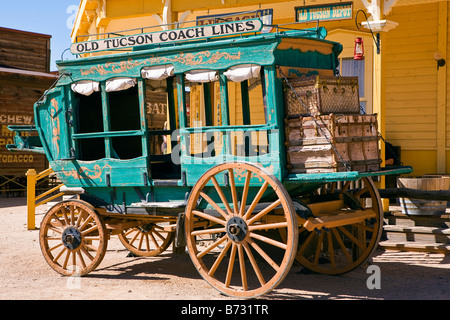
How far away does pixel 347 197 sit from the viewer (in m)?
6.63

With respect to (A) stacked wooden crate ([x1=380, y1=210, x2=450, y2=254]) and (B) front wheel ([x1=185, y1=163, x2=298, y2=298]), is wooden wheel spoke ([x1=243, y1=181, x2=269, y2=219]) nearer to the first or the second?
(B) front wheel ([x1=185, y1=163, x2=298, y2=298])

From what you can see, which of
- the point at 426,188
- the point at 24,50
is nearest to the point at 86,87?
the point at 426,188

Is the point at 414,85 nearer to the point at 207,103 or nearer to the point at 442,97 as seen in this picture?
the point at 442,97

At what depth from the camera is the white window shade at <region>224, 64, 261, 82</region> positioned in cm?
564

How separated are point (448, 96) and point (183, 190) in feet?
21.8

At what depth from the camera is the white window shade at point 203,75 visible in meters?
5.94

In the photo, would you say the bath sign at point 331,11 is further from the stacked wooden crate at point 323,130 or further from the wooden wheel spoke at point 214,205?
the wooden wheel spoke at point 214,205

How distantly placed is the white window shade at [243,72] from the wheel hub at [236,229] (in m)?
1.36

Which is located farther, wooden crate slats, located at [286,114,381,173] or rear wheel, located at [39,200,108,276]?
rear wheel, located at [39,200,108,276]

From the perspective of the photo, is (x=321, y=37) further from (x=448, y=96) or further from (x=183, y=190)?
(x=448, y=96)

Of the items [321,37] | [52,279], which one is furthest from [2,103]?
[321,37]

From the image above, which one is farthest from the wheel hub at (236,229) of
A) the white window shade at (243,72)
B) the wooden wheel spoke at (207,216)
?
the white window shade at (243,72)

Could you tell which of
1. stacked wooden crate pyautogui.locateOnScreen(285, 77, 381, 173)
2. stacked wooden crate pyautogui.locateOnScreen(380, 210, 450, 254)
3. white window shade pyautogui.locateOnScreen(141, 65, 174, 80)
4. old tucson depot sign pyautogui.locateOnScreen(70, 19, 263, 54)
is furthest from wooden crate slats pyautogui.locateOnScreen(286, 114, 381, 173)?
stacked wooden crate pyautogui.locateOnScreen(380, 210, 450, 254)
